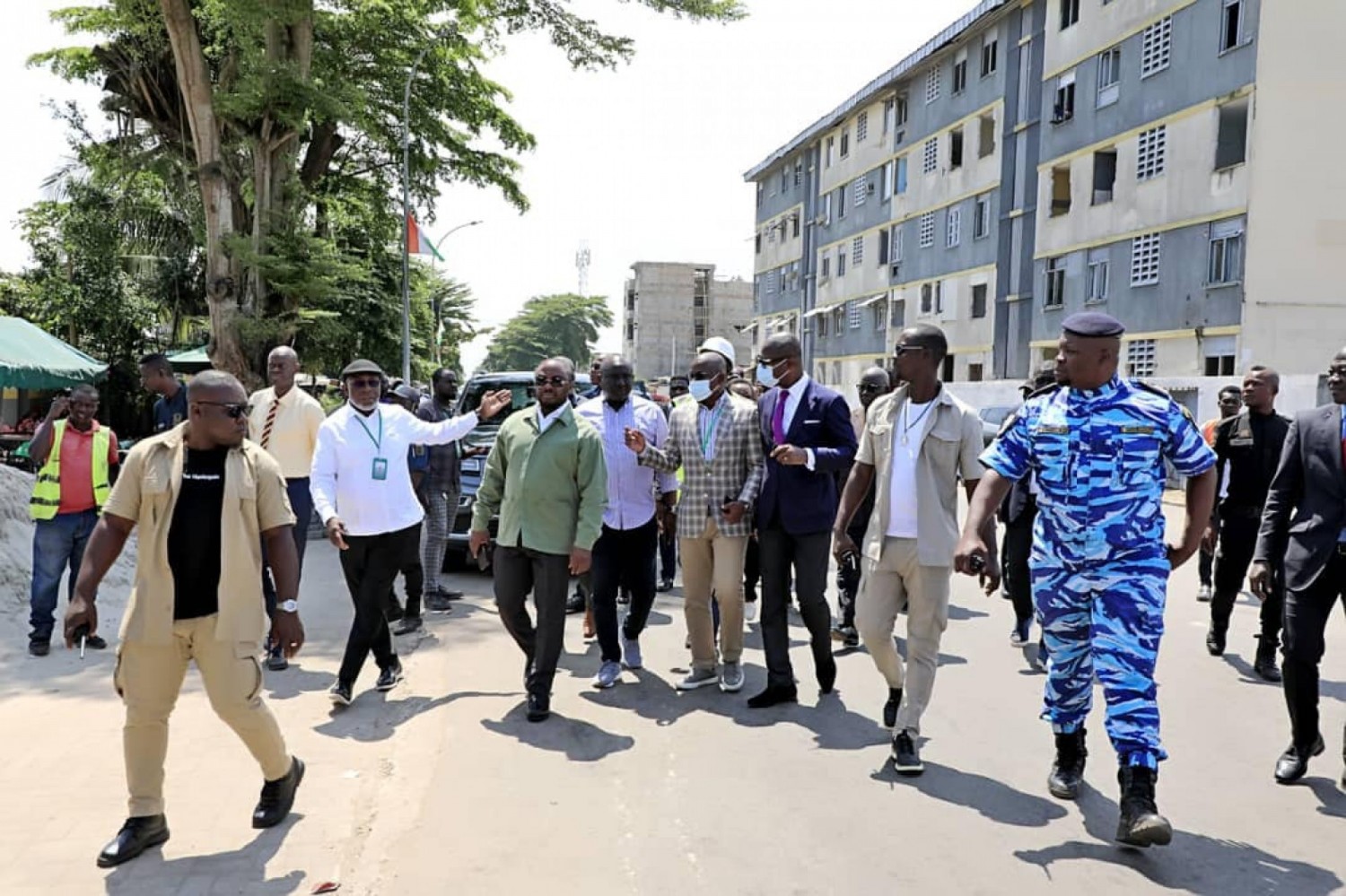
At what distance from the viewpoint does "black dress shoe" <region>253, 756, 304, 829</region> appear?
4.27 meters

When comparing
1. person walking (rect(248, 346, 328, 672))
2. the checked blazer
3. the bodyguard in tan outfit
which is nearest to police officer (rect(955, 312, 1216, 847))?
the checked blazer

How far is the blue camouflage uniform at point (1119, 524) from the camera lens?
4102 millimetres

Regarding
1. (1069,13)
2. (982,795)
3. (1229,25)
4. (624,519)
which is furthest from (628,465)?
(1069,13)

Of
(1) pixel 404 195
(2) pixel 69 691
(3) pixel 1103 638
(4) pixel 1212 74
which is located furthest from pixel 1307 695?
(4) pixel 1212 74

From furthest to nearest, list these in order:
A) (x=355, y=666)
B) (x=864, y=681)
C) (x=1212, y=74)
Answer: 1. (x=1212, y=74)
2. (x=864, y=681)
3. (x=355, y=666)

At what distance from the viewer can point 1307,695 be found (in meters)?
4.85

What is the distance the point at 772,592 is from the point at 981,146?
110 ft

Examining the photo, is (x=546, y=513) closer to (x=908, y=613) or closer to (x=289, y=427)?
(x=908, y=613)

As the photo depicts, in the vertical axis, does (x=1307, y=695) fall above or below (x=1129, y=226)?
below

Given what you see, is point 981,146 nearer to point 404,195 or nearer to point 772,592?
point 404,195

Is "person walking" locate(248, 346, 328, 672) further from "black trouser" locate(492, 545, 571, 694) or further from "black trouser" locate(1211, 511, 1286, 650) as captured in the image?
"black trouser" locate(1211, 511, 1286, 650)

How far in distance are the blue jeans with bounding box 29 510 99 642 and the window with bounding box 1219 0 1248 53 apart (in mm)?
25761

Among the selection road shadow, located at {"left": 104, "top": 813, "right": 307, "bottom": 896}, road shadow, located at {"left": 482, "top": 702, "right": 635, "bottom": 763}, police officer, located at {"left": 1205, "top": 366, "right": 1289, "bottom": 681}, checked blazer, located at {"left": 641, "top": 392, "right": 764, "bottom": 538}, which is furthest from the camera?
police officer, located at {"left": 1205, "top": 366, "right": 1289, "bottom": 681}

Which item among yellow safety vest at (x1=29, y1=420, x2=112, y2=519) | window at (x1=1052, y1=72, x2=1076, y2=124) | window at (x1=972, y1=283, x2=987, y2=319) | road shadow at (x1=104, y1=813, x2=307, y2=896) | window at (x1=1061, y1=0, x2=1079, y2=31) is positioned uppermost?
window at (x1=1061, y1=0, x2=1079, y2=31)
